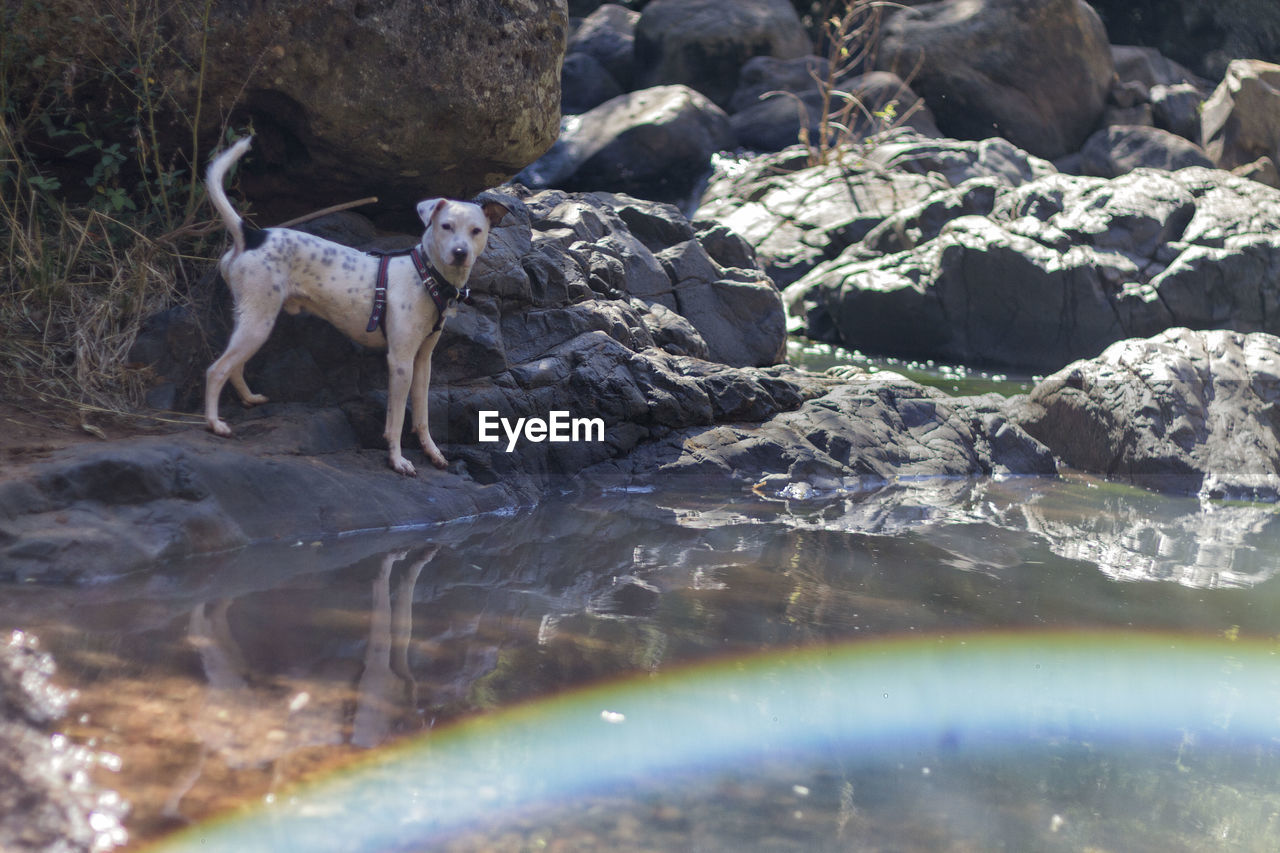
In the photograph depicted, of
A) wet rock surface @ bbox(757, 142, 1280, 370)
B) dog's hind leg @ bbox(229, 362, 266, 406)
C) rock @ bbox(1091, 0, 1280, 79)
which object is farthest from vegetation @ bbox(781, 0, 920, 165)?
dog's hind leg @ bbox(229, 362, 266, 406)

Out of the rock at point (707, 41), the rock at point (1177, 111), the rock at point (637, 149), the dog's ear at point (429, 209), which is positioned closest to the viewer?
the dog's ear at point (429, 209)

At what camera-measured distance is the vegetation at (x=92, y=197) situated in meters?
5.20

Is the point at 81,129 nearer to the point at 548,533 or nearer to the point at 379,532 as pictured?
the point at 379,532

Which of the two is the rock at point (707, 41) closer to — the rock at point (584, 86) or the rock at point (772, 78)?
the rock at point (772, 78)

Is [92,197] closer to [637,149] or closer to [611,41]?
[637,149]

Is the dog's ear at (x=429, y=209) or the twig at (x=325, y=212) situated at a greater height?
the dog's ear at (x=429, y=209)

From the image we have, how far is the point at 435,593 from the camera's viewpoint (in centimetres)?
397

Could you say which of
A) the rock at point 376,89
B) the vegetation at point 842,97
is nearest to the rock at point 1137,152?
the vegetation at point 842,97

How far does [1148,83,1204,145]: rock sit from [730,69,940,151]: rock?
183 inches

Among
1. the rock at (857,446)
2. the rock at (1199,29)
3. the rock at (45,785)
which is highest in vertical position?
the rock at (1199,29)

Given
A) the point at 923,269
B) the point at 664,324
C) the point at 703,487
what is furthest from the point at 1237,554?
the point at 923,269

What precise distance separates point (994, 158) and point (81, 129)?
13.3 m

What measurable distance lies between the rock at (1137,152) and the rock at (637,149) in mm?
7107

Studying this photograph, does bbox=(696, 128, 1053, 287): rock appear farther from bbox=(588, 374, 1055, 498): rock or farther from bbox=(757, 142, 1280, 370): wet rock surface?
bbox=(588, 374, 1055, 498): rock
